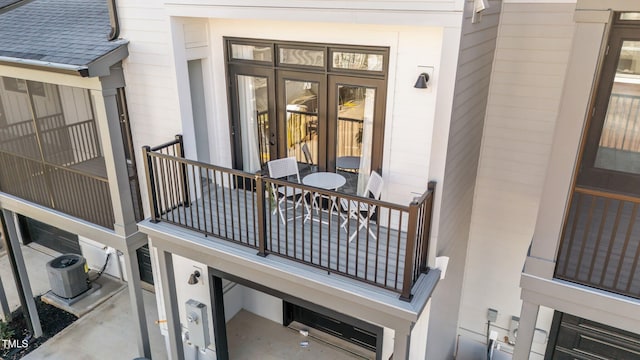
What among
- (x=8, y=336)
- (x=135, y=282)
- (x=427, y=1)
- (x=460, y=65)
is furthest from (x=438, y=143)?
(x=8, y=336)

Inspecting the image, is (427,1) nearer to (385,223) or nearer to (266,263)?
(385,223)

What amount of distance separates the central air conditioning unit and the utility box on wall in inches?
150

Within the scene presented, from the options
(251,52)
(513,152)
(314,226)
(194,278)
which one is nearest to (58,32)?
(251,52)

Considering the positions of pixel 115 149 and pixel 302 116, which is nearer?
pixel 302 116

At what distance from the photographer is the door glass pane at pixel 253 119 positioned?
21.5 ft

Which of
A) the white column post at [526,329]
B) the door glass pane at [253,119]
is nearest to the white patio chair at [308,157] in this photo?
the door glass pane at [253,119]

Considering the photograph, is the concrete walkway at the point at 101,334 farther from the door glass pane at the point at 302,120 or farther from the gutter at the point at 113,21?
the gutter at the point at 113,21

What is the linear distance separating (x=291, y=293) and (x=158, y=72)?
3.57 meters

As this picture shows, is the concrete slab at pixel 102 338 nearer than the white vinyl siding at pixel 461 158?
No

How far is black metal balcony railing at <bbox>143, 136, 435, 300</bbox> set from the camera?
4727 millimetres

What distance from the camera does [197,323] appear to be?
7199mm

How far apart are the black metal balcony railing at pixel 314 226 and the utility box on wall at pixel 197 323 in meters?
1.63

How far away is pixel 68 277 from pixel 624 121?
1021 cm

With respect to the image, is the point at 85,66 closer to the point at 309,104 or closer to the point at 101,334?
the point at 309,104
